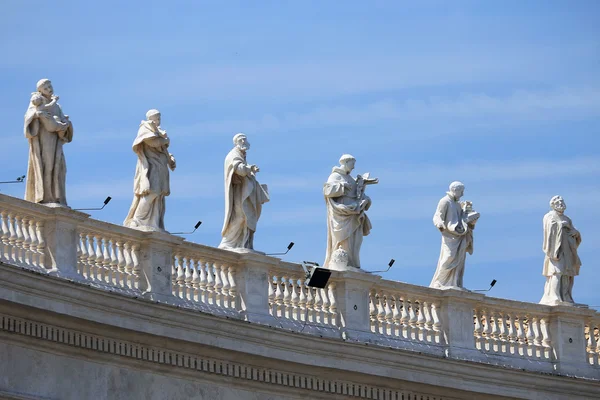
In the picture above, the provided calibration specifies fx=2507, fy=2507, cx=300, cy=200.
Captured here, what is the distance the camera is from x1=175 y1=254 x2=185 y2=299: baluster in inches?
1758

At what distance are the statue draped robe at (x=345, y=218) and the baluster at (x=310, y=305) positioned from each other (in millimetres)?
852

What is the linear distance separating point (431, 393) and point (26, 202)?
31.4 feet

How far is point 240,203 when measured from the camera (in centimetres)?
4594

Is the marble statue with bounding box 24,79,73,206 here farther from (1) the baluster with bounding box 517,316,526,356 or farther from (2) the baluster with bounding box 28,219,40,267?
(1) the baluster with bounding box 517,316,526,356

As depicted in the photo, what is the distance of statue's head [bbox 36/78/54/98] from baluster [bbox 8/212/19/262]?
2384 millimetres

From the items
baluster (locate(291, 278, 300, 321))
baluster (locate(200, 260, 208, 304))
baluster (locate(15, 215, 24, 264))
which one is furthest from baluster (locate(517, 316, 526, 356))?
baluster (locate(15, 215, 24, 264))

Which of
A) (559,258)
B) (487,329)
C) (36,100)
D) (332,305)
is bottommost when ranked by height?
(332,305)

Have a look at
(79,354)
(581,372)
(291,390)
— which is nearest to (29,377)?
(79,354)

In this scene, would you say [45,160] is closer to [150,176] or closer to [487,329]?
[150,176]

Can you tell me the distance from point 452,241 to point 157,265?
7178 millimetres

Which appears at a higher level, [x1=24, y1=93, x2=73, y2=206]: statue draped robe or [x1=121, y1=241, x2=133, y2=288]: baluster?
[x1=24, y1=93, x2=73, y2=206]: statue draped robe

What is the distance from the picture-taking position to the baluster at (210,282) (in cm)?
4519

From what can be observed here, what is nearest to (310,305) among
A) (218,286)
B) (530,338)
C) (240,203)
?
(218,286)

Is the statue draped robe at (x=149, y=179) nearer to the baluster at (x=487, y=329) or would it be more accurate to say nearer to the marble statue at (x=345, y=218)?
the marble statue at (x=345, y=218)
